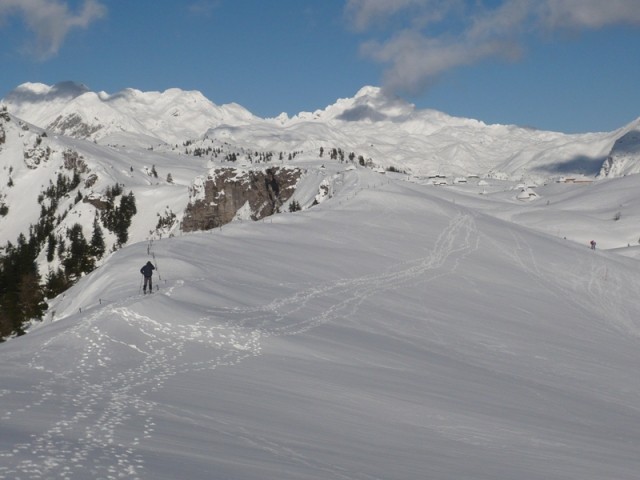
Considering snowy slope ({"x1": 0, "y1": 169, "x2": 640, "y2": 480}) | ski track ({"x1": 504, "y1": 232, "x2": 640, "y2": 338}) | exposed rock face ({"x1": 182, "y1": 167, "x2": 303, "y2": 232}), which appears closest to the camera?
snowy slope ({"x1": 0, "y1": 169, "x2": 640, "y2": 480})

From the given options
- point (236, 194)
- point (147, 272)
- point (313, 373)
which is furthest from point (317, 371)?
point (236, 194)

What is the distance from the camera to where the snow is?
12109 mm

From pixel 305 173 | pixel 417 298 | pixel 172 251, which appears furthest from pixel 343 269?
pixel 305 173

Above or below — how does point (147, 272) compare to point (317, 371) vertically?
above

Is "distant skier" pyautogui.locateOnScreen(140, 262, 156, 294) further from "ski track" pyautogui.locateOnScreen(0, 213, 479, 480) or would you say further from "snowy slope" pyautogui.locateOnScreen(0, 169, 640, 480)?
"snowy slope" pyautogui.locateOnScreen(0, 169, 640, 480)

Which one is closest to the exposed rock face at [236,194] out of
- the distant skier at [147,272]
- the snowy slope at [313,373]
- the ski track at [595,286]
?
the ski track at [595,286]

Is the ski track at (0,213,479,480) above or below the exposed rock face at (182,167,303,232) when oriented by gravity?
below

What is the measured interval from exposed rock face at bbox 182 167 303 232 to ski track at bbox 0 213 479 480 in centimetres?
12109

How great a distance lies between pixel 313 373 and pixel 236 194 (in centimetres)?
15336

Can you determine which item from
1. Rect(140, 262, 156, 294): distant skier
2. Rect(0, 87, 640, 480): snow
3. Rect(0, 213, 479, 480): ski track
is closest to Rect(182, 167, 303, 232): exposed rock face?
Rect(0, 87, 640, 480): snow

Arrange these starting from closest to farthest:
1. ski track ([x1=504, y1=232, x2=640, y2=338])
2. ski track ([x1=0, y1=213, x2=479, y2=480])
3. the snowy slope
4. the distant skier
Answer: ski track ([x1=0, y1=213, x2=479, y2=480])
the snowy slope
the distant skier
ski track ([x1=504, y1=232, x2=640, y2=338])

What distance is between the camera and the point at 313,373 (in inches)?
806

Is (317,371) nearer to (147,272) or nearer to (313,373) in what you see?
(313,373)

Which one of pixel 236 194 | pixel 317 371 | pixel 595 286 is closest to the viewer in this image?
pixel 317 371
